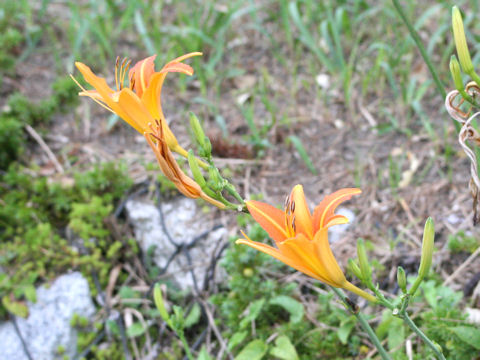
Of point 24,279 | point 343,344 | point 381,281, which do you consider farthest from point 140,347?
point 381,281

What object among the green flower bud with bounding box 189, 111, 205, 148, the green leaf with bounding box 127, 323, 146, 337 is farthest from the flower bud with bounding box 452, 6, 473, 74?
the green leaf with bounding box 127, 323, 146, 337

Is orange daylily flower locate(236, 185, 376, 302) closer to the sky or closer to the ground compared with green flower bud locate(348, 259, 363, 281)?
closer to the sky

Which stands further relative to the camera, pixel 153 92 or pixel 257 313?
pixel 257 313

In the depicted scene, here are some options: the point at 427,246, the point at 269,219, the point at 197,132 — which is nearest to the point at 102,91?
the point at 197,132

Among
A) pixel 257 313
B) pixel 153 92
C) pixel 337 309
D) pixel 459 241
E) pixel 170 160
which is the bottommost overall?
pixel 459 241

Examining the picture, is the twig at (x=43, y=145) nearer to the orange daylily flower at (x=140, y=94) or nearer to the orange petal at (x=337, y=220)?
the orange daylily flower at (x=140, y=94)

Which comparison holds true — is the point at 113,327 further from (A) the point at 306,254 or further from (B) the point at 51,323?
(A) the point at 306,254

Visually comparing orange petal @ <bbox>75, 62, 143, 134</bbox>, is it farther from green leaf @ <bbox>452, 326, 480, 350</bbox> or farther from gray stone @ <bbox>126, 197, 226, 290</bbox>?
gray stone @ <bbox>126, 197, 226, 290</bbox>

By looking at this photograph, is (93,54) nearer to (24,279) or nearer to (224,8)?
(224,8)
